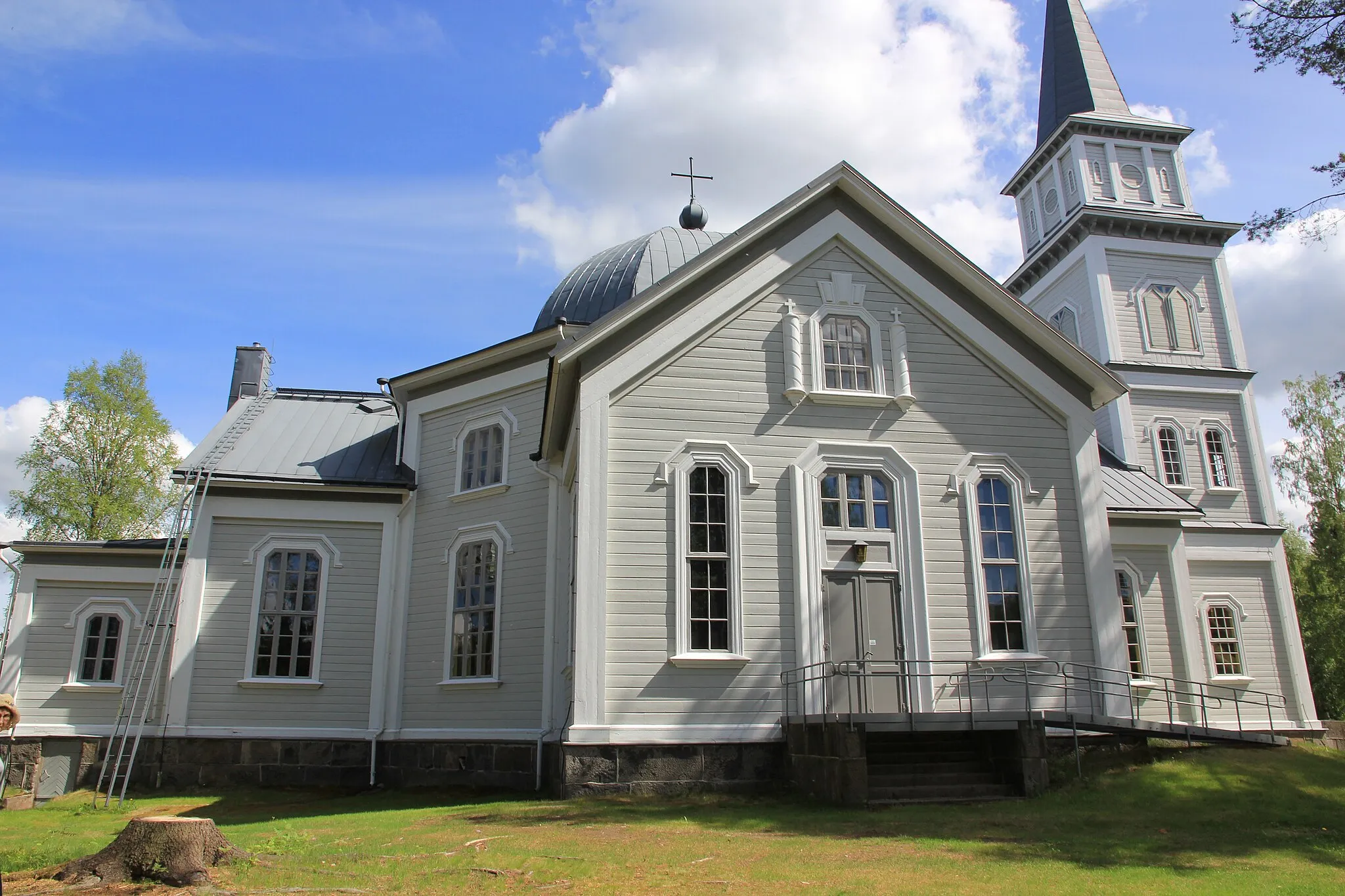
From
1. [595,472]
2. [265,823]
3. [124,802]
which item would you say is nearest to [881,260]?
[595,472]

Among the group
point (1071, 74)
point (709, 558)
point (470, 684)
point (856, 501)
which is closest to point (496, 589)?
point (470, 684)

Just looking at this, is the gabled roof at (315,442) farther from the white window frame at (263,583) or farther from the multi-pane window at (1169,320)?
the multi-pane window at (1169,320)

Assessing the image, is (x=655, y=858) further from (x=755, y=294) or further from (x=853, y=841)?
(x=755, y=294)

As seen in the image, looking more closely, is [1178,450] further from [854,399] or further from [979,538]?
[854,399]

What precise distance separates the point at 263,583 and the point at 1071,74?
1158 inches

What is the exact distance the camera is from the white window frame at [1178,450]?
2711 cm

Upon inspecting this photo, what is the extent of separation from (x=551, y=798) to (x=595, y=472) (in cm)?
470

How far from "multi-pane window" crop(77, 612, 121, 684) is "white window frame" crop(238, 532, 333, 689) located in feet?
9.61

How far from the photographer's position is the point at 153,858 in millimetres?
7242

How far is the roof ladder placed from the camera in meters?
17.7

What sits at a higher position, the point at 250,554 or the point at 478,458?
the point at 478,458

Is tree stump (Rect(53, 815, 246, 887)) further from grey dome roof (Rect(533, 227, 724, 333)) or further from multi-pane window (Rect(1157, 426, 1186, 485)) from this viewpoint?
multi-pane window (Rect(1157, 426, 1186, 485))

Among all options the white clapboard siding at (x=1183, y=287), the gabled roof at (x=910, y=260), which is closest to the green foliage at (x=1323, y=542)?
the white clapboard siding at (x=1183, y=287)

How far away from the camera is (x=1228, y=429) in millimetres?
28047
